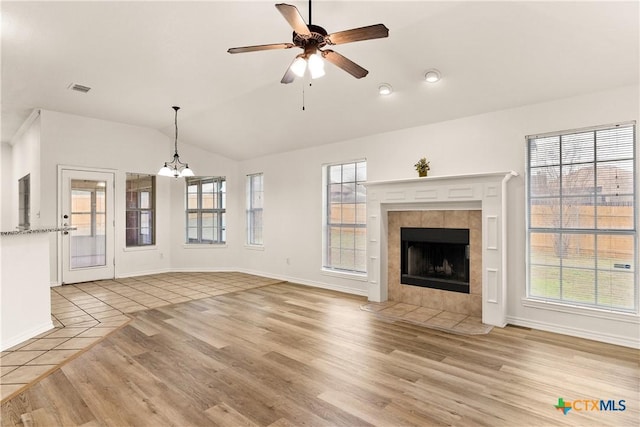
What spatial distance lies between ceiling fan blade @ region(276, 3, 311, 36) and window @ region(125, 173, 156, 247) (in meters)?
6.21

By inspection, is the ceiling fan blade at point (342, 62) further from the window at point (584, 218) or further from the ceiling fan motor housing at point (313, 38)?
the window at point (584, 218)

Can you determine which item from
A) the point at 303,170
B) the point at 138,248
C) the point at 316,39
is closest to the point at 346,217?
the point at 303,170

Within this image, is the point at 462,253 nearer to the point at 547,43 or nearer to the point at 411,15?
the point at 547,43

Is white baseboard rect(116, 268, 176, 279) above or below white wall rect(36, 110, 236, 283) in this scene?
below

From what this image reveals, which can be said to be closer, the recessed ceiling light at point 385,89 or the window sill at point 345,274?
the recessed ceiling light at point 385,89

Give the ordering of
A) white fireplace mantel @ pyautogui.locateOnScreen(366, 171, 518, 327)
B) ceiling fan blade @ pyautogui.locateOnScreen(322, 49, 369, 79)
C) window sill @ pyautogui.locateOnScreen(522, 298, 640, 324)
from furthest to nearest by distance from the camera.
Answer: white fireplace mantel @ pyautogui.locateOnScreen(366, 171, 518, 327) → window sill @ pyautogui.locateOnScreen(522, 298, 640, 324) → ceiling fan blade @ pyautogui.locateOnScreen(322, 49, 369, 79)

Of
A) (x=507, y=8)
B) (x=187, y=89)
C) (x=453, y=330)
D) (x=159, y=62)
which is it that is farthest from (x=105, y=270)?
(x=507, y=8)

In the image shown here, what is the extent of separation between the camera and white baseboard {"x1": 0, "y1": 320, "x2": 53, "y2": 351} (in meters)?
3.29

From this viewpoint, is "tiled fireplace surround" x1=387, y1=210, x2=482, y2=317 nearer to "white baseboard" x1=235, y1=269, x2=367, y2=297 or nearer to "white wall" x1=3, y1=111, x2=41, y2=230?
"white baseboard" x1=235, y1=269, x2=367, y2=297

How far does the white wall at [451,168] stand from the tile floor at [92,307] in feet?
3.28

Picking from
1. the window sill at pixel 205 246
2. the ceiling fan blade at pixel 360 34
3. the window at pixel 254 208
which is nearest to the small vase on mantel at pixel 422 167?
the ceiling fan blade at pixel 360 34

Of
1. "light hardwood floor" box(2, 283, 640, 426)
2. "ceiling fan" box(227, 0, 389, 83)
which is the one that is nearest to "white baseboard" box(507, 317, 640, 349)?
"light hardwood floor" box(2, 283, 640, 426)

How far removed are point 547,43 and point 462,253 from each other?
258cm

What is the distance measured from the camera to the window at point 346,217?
19.1 feet
